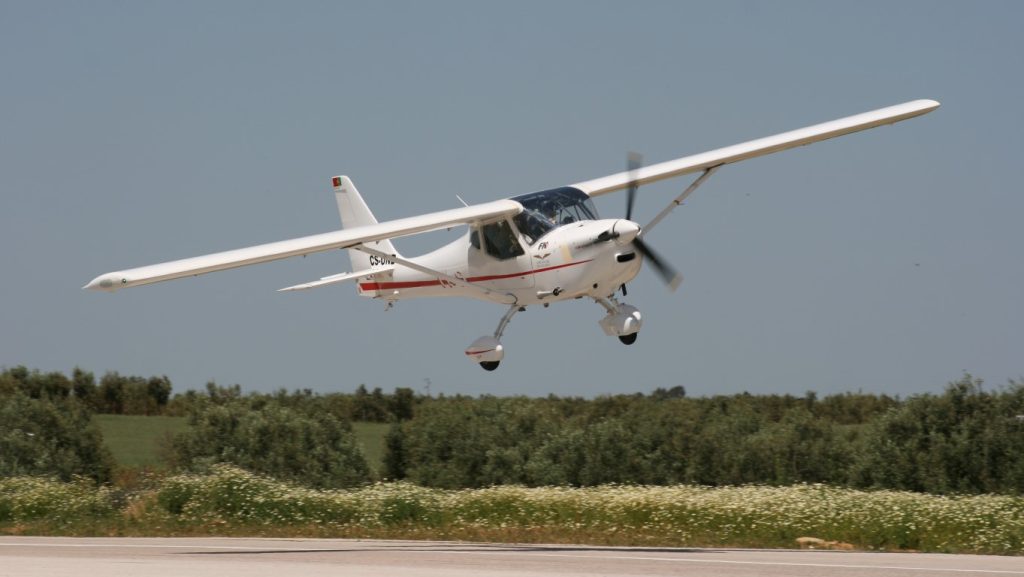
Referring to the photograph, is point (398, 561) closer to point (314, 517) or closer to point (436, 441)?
point (314, 517)

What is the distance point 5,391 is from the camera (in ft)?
255

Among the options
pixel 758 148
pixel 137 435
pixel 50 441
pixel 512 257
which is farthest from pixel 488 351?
pixel 137 435

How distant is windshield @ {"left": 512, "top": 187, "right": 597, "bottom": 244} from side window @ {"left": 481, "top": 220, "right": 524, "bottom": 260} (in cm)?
23

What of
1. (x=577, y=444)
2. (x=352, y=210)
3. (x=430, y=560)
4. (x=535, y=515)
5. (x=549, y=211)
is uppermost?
(x=352, y=210)

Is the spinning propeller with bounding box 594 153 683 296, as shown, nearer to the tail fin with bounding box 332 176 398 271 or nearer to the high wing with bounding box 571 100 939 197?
the high wing with bounding box 571 100 939 197

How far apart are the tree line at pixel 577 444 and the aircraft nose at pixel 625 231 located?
31885mm

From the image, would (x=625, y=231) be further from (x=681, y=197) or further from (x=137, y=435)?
(x=137, y=435)

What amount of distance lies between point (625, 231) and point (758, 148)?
274 inches

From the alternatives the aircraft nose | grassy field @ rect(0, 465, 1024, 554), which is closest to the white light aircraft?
the aircraft nose

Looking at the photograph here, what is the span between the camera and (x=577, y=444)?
2313 inches

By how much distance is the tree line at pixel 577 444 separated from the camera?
54156 mm

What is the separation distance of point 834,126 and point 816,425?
105ft

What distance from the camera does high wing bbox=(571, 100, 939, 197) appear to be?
30031mm

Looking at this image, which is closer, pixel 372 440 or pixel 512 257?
pixel 512 257
